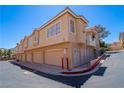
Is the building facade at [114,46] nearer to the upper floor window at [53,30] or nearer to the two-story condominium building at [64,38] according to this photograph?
the two-story condominium building at [64,38]

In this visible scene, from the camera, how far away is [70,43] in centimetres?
1203

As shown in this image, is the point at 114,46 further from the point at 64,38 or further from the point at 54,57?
the point at 64,38

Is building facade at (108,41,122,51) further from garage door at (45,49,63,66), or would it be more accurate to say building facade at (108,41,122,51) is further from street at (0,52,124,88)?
street at (0,52,124,88)

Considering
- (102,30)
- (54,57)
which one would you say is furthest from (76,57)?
(102,30)

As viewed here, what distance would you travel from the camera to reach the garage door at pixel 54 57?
13664mm

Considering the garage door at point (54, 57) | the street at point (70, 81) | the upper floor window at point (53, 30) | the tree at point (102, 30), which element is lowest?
the street at point (70, 81)

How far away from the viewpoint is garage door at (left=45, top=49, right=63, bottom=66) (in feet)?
44.8

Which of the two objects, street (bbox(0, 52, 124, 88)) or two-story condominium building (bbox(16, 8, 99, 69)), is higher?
two-story condominium building (bbox(16, 8, 99, 69))

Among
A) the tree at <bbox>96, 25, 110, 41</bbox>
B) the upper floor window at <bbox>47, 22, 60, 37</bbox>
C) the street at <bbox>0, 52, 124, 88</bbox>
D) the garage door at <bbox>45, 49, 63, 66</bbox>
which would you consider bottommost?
the street at <bbox>0, 52, 124, 88</bbox>

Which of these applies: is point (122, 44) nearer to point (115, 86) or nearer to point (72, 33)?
point (72, 33)

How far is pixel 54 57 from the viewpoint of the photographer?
14.7m

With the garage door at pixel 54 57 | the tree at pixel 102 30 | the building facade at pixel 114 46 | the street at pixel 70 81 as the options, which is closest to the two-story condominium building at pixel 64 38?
the garage door at pixel 54 57

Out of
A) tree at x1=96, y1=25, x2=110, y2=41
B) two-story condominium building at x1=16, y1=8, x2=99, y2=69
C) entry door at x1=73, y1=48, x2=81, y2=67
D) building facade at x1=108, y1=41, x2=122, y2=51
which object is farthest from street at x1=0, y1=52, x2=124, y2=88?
building facade at x1=108, y1=41, x2=122, y2=51
